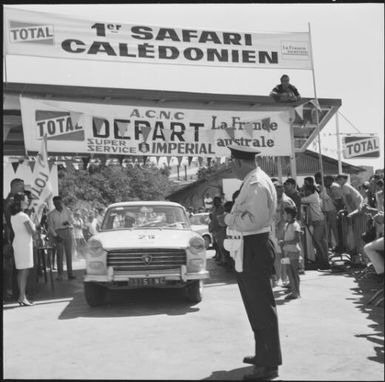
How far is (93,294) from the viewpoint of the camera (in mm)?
7688

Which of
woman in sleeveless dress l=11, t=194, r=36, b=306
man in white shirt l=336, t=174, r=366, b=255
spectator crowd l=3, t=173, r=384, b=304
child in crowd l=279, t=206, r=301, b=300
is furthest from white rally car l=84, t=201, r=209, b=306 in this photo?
man in white shirt l=336, t=174, r=366, b=255

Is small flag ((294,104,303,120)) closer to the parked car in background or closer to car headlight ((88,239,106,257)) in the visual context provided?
car headlight ((88,239,106,257))

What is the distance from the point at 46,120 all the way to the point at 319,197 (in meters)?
5.93

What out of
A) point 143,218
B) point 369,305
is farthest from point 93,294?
point 369,305

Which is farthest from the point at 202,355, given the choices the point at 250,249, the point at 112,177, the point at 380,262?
the point at 112,177

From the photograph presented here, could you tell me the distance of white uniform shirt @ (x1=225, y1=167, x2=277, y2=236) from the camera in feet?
14.2

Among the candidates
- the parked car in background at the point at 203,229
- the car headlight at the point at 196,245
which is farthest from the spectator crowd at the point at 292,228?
the parked car in background at the point at 203,229

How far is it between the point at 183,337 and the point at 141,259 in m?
2.08

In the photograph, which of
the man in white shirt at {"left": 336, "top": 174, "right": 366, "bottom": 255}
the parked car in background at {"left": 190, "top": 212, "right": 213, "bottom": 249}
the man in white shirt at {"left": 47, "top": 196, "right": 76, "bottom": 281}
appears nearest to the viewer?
the man in white shirt at {"left": 336, "top": 174, "right": 366, "bottom": 255}

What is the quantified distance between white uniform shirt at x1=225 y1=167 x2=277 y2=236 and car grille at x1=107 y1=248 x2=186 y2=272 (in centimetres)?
323

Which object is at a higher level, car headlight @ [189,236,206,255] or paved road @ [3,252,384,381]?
car headlight @ [189,236,206,255]

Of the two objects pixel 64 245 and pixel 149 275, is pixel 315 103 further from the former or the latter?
pixel 64 245

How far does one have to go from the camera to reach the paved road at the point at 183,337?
4426 mm

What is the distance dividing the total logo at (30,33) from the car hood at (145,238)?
4.08 meters
